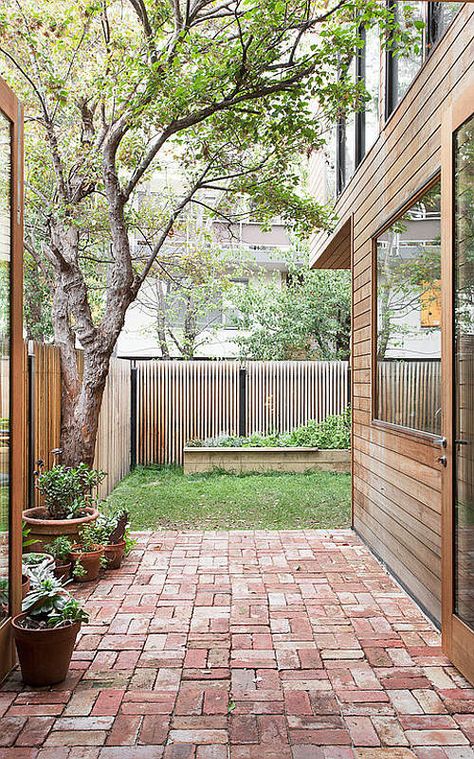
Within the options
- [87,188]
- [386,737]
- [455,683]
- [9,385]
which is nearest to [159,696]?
[386,737]

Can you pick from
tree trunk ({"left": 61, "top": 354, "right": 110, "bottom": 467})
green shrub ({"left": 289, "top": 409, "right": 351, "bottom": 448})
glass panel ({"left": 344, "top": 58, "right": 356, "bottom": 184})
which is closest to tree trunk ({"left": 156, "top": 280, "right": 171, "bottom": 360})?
green shrub ({"left": 289, "top": 409, "right": 351, "bottom": 448})

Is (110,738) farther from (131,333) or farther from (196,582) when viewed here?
(131,333)

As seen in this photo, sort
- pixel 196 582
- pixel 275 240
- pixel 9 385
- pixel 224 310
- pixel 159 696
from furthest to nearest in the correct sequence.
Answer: pixel 275 240, pixel 224 310, pixel 196 582, pixel 9 385, pixel 159 696

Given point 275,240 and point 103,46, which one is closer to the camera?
point 103,46

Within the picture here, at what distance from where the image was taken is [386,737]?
2664 mm

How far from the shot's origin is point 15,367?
333 cm

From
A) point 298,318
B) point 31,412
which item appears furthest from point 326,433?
point 31,412

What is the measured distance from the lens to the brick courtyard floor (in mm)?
2631

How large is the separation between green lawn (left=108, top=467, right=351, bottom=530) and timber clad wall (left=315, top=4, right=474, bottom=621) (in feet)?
3.13

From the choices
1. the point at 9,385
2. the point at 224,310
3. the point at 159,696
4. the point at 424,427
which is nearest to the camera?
the point at 159,696

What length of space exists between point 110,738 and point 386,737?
106 cm

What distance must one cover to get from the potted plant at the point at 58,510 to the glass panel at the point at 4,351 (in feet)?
4.97

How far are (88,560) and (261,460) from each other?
5328 millimetres

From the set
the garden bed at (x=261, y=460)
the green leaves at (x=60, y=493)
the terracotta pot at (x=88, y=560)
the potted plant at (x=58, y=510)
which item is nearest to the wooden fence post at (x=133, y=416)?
the garden bed at (x=261, y=460)
